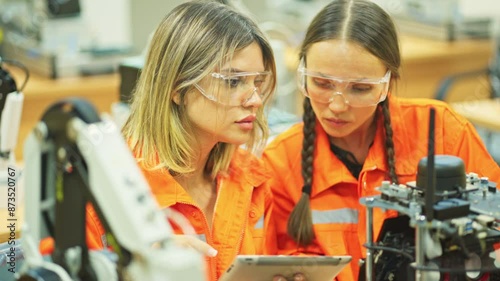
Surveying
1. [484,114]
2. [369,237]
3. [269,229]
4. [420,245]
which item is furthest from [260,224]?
[484,114]

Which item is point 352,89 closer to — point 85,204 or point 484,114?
point 85,204

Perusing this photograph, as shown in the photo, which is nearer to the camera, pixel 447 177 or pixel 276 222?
pixel 447 177

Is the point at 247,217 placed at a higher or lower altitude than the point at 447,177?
lower

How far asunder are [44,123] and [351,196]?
3.75 ft

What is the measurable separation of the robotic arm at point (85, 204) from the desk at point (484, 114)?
2.86 m

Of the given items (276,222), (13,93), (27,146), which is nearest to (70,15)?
(13,93)

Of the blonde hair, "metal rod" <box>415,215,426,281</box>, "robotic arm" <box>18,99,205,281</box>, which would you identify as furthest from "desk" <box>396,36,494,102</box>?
"robotic arm" <box>18,99,205,281</box>

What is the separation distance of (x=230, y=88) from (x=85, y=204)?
69cm

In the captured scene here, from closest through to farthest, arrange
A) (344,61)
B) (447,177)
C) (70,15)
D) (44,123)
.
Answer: (44,123) → (447,177) → (344,61) → (70,15)

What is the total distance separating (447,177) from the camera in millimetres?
1771

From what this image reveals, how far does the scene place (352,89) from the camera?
92.0 inches

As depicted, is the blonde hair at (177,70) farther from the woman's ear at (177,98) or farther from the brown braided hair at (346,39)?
the brown braided hair at (346,39)

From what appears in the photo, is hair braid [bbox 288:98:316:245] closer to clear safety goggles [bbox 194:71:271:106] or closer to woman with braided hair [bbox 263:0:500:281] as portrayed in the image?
woman with braided hair [bbox 263:0:500:281]

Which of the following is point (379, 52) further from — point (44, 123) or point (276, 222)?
point (44, 123)
